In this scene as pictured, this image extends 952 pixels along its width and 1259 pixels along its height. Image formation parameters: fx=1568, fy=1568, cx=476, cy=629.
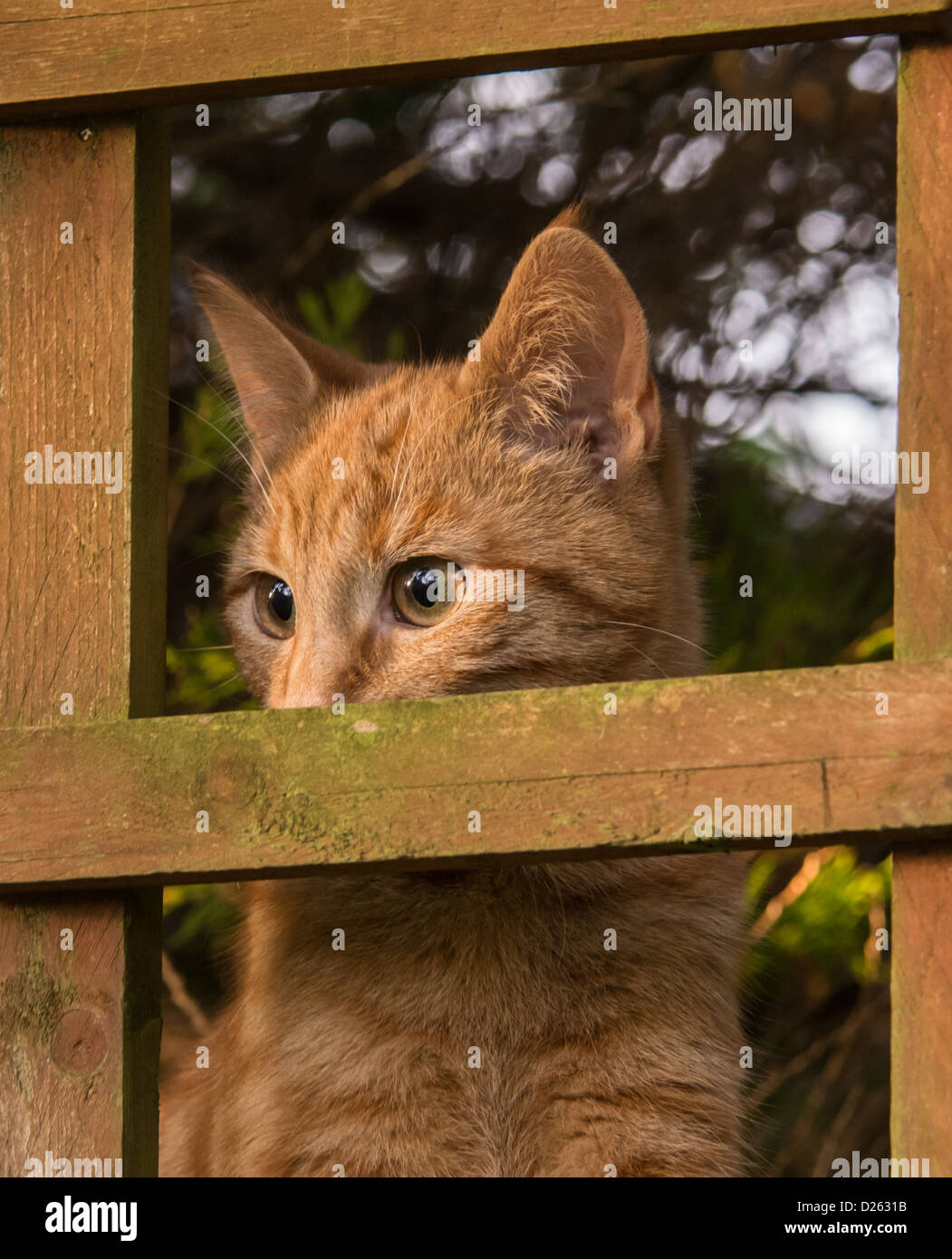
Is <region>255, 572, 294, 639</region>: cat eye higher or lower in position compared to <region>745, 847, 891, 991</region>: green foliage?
higher

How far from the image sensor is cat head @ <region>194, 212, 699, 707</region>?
283 cm

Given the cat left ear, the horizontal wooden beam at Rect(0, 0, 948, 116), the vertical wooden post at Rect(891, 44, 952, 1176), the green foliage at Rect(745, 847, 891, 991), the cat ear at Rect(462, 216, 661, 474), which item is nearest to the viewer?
the vertical wooden post at Rect(891, 44, 952, 1176)

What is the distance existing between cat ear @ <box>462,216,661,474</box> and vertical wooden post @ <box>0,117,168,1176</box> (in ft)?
2.55

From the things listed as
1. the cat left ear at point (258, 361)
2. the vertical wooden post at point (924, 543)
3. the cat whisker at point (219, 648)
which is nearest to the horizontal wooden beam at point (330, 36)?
the vertical wooden post at point (924, 543)

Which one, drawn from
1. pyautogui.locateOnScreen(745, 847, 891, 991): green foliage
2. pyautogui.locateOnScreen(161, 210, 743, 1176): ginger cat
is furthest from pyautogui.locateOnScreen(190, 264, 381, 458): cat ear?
pyautogui.locateOnScreen(745, 847, 891, 991): green foliage

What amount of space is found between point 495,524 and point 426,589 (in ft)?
0.70

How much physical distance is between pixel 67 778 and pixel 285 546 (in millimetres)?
1117

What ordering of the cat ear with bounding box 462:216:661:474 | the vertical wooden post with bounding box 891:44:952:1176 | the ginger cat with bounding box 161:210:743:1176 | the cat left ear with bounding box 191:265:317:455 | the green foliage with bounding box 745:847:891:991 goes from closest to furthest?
1. the vertical wooden post with bounding box 891:44:952:1176
2. the ginger cat with bounding box 161:210:743:1176
3. the cat ear with bounding box 462:216:661:474
4. the cat left ear with bounding box 191:265:317:455
5. the green foliage with bounding box 745:847:891:991

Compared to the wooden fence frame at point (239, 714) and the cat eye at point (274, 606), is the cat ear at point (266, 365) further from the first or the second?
the wooden fence frame at point (239, 714)

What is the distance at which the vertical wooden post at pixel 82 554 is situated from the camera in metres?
2.21

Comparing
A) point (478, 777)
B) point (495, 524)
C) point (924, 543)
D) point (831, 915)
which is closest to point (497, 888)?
point (495, 524)

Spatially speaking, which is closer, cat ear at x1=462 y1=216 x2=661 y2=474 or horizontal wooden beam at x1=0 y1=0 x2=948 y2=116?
horizontal wooden beam at x1=0 y1=0 x2=948 y2=116

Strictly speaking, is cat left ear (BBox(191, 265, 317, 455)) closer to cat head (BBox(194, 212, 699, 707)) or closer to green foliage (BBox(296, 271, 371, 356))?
cat head (BBox(194, 212, 699, 707))
